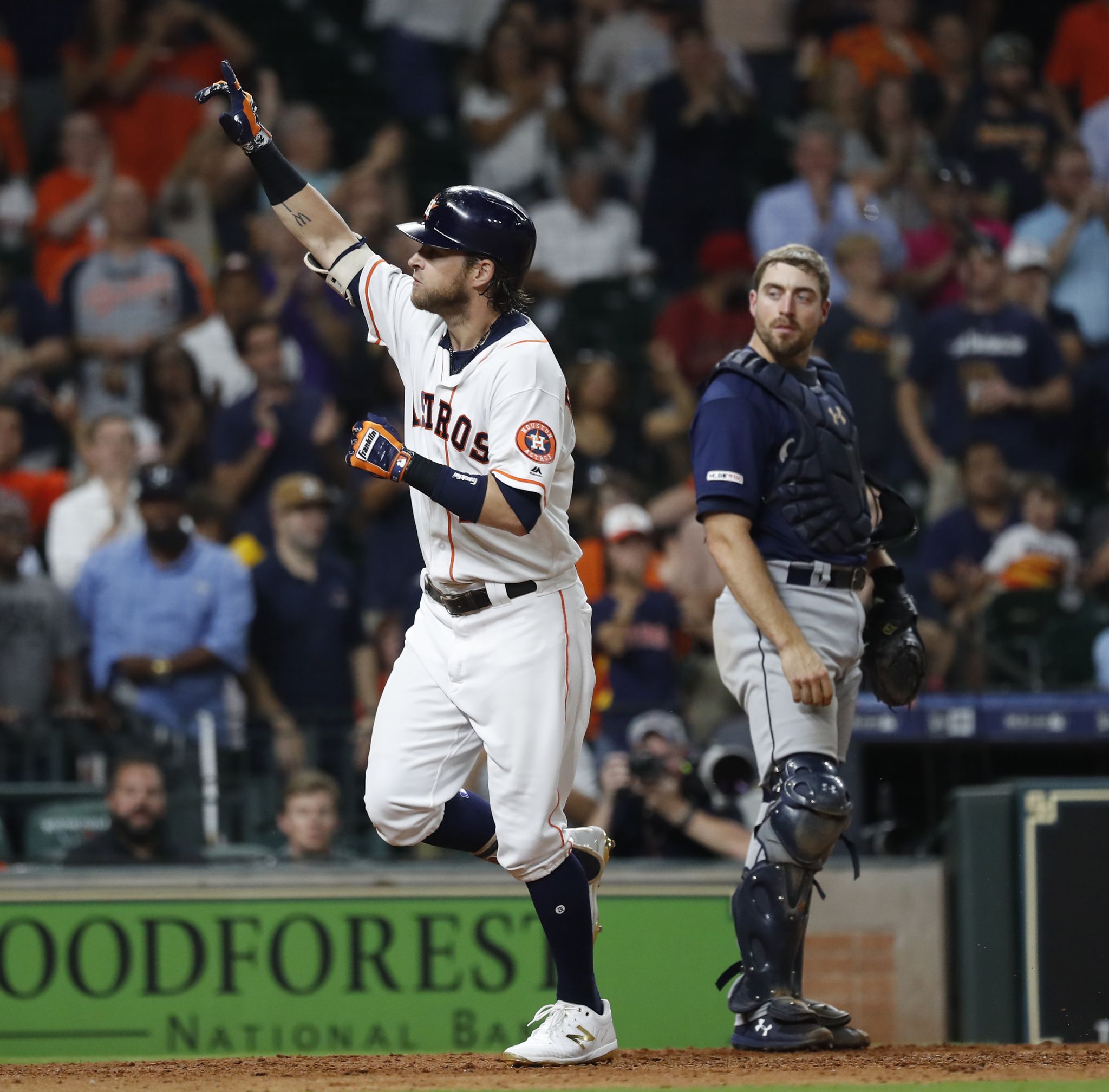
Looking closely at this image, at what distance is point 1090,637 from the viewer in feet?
24.7

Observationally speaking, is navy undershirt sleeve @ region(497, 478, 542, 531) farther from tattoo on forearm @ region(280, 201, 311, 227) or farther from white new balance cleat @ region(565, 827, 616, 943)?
tattoo on forearm @ region(280, 201, 311, 227)

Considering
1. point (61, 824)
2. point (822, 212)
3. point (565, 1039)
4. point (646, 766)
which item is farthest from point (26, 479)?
point (565, 1039)

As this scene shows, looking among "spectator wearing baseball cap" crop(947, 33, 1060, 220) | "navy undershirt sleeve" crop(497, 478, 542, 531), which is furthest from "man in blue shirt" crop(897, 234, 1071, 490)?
"navy undershirt sleeve" crop(497, 478, 542, 531)

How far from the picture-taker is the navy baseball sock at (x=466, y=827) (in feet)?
14.0

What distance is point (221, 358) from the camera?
9.03 m

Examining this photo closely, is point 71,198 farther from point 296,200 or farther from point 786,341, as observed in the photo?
point 786,341

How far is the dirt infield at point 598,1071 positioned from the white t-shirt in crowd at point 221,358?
15.8 feet

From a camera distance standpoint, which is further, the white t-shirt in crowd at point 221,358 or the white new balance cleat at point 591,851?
the white t-shirt in crowd at point 221,358

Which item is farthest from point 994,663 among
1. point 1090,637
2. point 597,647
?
point 597,647

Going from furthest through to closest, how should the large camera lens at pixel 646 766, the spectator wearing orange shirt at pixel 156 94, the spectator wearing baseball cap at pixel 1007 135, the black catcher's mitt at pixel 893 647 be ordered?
1. the spectator wearing orange shirt at pixel 156 94
2. the spectator wearing baseball cap at pixel 1007 135
3. the large camera lens at pixel 646 766
4. the black catcher's mitt at pixel 893 647

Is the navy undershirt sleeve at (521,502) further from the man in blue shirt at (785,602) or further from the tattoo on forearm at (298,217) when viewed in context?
the tattoo on forearm at (298,217)

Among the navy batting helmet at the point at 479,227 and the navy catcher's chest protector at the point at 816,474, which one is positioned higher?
the navy batting helmet at the point at 479,227

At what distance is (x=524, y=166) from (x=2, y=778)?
16.4 feet

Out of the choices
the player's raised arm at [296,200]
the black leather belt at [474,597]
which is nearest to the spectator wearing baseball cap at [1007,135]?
the player's raised arm at [296,200]
